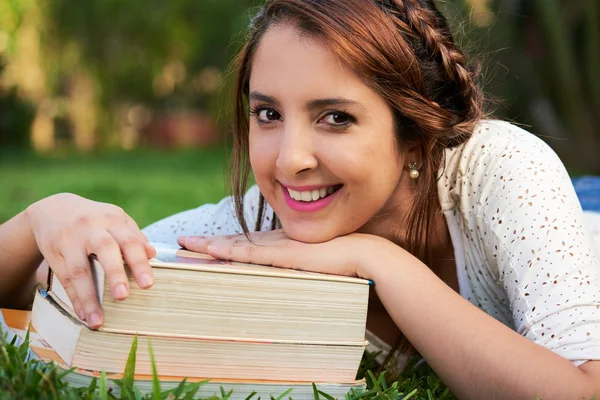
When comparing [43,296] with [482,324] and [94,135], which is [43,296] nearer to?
[482,324]

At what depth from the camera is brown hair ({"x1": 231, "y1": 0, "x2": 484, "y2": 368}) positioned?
179cm

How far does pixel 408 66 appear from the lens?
1872 millimetres

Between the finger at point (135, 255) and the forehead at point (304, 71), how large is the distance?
0.52 metres

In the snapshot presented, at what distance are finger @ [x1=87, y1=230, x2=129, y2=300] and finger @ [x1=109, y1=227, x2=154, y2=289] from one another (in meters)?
0.01

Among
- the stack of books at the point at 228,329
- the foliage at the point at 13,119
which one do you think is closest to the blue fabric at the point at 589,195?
the stack of books at the point at 228,329

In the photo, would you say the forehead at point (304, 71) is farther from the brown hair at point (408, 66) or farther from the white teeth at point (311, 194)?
the white teeth at point (311, 194)

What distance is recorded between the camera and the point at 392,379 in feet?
5.87

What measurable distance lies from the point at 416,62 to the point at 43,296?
1.02 m

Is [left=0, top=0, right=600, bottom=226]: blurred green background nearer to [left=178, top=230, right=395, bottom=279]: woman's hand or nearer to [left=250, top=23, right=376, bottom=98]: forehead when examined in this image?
[left=250, top=23, right=376, bottom=98]: forehead

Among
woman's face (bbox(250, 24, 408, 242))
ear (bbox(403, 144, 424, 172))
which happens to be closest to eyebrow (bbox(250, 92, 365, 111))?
woman's face (bbox(250, 24, 408, 242))

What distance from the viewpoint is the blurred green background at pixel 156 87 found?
6.84 meters

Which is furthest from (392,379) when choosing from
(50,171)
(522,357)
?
(50,171)

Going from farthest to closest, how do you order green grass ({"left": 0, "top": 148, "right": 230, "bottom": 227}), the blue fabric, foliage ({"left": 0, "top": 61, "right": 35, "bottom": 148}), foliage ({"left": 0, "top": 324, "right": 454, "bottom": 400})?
foliage ({"left": 0, "top": 61, "right": 35, "bottom": 148}) → green grass ({"left": 0, "top": 148, "right": 230, "bottom": 227}) → the blue fabric → foliage ({"left": 0, "top": 324, "right": 454, "bottom": 400})

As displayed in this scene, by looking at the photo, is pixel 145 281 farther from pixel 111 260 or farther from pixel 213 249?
pixel 213 249
